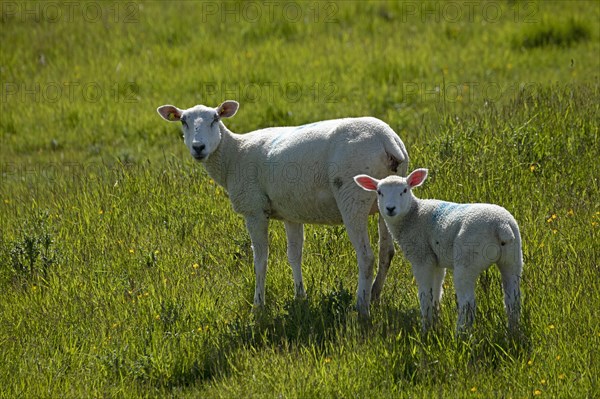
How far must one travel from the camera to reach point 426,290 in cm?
641

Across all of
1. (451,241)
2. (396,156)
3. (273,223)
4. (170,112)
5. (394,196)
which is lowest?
(273,223)

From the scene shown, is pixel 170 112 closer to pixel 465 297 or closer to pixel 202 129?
pixel 202 129

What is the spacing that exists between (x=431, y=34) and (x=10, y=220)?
814 cm

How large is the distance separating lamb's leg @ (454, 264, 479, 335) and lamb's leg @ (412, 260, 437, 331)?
27 centimetres

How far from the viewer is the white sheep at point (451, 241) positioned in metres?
5.89

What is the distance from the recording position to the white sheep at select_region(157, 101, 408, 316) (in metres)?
6.98

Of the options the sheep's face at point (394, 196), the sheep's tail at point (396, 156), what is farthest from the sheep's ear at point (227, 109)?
the sheep's face at point (394, 196)

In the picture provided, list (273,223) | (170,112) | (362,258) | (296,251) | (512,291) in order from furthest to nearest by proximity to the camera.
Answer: (273,223) < (170,112) < (296,251) < (362,258) < (512,291)

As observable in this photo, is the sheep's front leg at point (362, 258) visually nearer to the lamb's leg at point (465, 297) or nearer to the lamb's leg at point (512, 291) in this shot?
the lamb's leg at point (465, 297)

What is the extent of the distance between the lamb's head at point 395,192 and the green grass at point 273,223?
0.80 meters

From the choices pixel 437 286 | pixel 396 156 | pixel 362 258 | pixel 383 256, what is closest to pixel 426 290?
pixel 437 286

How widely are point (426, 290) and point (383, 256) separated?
3.11 ft

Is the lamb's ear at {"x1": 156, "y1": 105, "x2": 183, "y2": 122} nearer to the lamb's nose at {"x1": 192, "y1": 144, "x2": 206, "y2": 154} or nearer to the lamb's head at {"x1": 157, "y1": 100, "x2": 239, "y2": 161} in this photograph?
the lamb's head at {"x1": 157, "y1": 100, "x2": 239, "y2": 161}

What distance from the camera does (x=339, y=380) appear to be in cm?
584
